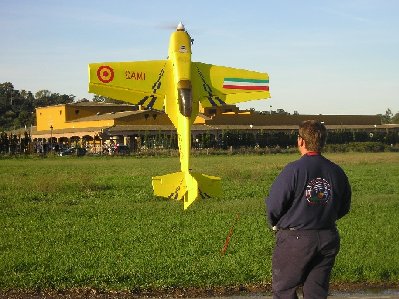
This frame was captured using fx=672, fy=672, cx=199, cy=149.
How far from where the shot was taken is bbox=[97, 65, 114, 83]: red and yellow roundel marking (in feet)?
45.8

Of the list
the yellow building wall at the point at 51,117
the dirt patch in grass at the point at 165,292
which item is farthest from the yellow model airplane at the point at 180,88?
the yellow building wall at the point at 51,117

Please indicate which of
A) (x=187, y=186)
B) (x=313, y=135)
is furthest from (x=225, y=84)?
(x=313, y=135)

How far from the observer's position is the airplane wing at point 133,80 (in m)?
14.0

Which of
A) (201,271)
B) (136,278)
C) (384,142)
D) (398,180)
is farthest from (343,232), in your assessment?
(384,142)

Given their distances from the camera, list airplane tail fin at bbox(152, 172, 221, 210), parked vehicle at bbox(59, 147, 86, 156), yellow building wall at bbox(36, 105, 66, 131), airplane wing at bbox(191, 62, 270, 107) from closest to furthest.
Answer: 1. airplane tail fin at bbox(152, 172, 221, 210)
2. airplane wing at bbox(191, 62, 270, 107)
3. parked vehicle at bbox(59, 147, 86, 156)
4. yellow building wall at bbox(36, 105, 66, 131)

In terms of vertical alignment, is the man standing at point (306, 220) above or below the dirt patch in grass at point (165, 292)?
above

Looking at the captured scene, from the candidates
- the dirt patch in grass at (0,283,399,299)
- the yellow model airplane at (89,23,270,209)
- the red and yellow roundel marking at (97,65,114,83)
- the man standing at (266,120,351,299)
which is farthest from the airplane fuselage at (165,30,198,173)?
the man standing at (266,120,351,299)

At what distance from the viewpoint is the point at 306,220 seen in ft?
17.4

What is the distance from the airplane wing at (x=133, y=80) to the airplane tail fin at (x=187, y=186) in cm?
180

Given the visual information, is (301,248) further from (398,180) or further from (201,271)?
(398,180)

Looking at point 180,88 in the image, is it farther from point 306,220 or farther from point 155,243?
point 306,220

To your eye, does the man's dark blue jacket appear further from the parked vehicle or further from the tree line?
the tree line

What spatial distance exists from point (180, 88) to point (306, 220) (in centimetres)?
838

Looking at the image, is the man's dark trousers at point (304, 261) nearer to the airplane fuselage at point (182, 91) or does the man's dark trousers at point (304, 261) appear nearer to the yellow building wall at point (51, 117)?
the airplane fuselage at point (182, 91)
